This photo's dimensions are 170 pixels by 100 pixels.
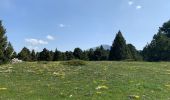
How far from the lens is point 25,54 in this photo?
490ft

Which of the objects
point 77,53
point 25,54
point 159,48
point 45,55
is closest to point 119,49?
point 159,48

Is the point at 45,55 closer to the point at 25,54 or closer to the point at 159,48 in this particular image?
the point at 25,54

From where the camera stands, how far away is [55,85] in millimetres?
32844

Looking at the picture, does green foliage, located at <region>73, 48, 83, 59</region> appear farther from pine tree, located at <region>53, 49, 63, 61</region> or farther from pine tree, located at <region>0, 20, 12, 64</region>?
pine tree, located at <region>0, 20, 12, 64</region>

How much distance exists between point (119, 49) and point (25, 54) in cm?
3889

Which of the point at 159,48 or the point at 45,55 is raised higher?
the point at 45,55

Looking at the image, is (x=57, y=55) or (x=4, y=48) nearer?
(x=4, y=48)

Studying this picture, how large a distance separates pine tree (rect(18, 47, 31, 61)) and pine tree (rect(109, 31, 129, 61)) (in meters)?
34.5

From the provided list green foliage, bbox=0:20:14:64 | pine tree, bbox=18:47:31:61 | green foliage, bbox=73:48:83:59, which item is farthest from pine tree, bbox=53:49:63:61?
green foliage, bbox=0:20:14:64

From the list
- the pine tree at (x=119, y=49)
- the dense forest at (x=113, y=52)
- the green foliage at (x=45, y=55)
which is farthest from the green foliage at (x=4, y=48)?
the green foliage at (x=45, y=55)

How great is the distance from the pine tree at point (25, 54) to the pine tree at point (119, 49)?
34462mm

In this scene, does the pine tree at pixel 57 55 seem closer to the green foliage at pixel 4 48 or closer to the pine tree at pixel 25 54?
the pine tree at pixel 25 54

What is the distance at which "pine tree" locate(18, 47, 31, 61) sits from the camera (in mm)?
146900

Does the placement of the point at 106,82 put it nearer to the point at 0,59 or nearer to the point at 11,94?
the point at 11,94
